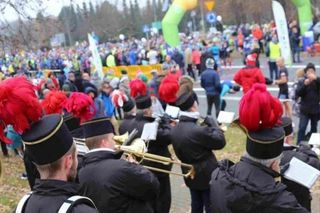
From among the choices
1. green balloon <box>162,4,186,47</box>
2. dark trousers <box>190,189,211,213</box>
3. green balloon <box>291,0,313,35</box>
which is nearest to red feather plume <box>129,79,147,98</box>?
dark trousers <box>190,189,211,213</box>

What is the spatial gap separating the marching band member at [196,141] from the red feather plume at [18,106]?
308 cm

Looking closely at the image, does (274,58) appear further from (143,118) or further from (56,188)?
(56,188)

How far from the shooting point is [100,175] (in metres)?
3.99

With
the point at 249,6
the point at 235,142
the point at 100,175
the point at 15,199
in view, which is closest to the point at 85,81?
the point at 235,142

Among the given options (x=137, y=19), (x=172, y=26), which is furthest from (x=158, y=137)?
(x=137, y=19)

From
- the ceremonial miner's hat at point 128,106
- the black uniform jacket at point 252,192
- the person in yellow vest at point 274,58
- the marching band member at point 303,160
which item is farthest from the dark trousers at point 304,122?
the person in yellow vest at point 274,58

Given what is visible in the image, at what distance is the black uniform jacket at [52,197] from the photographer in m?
2.80

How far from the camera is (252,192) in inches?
129

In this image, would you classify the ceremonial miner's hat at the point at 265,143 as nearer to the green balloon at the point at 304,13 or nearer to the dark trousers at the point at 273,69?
the dark trousers at the point at 273,69

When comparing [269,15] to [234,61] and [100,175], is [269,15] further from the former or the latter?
[100,175]

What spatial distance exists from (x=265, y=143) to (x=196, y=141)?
97.0 inches

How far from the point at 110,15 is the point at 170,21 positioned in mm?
24254

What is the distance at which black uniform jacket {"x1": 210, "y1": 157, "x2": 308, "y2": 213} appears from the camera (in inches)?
127

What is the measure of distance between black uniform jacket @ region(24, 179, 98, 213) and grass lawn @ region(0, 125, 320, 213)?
575 cm
